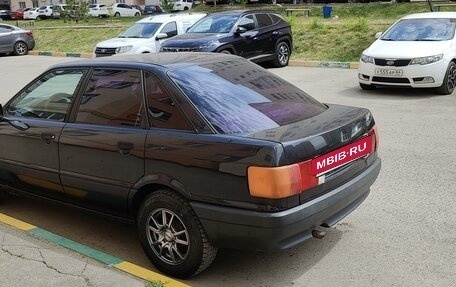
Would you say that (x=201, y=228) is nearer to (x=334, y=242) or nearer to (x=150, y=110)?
(x=150, y=110)

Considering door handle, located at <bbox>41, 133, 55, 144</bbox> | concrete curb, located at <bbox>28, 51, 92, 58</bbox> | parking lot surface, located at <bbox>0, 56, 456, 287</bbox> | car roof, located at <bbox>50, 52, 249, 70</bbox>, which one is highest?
car roof, located at <bbox>50, 52, 249, 70</bbox>

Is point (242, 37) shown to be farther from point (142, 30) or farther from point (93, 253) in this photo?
point (93, 253)

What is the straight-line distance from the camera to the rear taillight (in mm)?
3154

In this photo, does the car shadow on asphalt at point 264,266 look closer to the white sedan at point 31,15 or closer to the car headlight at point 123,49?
the car headlight at point 123,49

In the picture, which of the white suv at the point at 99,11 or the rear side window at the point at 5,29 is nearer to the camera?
the rear side window at the point at 5,29

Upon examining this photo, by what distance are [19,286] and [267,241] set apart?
68.6 inches

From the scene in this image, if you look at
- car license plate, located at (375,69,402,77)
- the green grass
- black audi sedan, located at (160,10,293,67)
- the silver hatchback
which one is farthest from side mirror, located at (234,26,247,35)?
the silver hatchback

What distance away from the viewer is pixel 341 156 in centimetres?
363

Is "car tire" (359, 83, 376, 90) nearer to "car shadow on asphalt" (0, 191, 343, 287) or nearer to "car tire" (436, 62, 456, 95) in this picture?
"car tire" (436, 62, 456, 95)

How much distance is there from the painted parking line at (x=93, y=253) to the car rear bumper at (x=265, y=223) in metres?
0.53

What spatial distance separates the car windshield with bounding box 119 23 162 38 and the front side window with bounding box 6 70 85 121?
38.1 ft

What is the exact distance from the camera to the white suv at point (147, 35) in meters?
15.5

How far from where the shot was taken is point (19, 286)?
3.58 meters

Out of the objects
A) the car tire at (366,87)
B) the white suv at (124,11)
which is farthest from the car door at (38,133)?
the white suv at (124,11)
